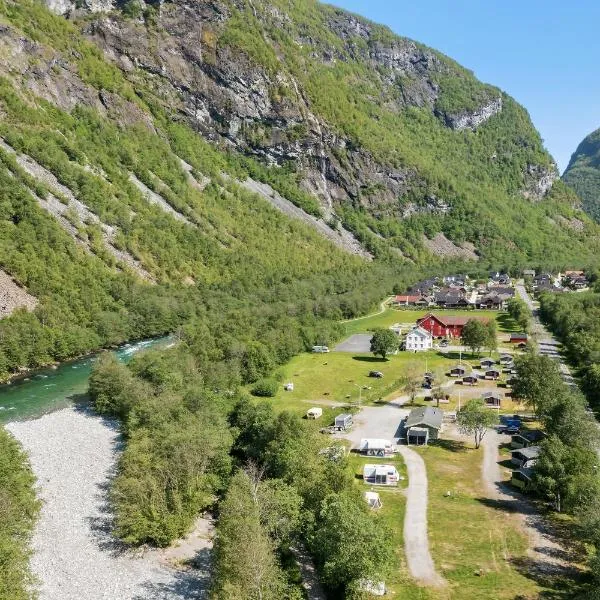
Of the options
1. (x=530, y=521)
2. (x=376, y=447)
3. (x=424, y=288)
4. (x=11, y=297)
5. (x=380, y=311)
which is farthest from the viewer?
(x=424, y=288)

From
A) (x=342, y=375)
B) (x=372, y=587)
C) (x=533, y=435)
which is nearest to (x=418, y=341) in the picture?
(x=342, y=375)

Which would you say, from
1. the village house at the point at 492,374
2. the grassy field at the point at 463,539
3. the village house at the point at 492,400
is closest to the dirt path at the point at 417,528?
the grassy field at the point at 463,539

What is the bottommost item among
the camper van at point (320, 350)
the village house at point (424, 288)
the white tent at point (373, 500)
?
the white tent at point (373, 500)

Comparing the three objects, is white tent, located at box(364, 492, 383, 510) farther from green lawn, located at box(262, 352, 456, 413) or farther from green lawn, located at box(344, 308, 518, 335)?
green lawn, located at box(344, 308, 518, 335)

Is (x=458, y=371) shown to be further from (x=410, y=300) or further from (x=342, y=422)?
(x=410, y=300)

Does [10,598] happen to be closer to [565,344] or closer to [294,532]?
[294,532]

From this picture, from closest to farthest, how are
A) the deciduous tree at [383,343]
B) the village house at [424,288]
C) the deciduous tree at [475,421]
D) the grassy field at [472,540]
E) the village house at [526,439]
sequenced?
1. the grassy field at [472,540]
2. the village house at [526,439]
3. the deciduous tree at [475,421]
4. the deciduous tree at [383,343]
5. the village house at [424,288]

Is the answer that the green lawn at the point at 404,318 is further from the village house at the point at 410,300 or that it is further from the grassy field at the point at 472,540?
the grassy field at the point at 472,540
